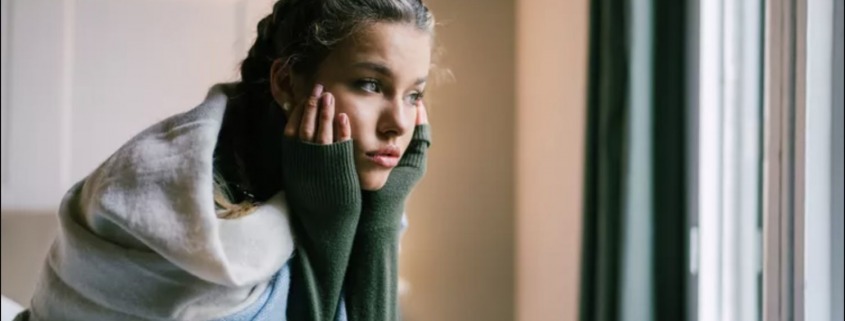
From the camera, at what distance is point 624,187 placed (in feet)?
3.83

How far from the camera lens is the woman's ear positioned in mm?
798

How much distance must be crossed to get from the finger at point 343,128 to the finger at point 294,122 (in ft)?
0.13

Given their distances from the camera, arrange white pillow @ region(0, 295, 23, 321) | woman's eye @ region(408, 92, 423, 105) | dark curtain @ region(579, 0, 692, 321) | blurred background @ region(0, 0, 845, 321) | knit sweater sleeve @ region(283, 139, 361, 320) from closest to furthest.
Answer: knit sweater sleeve @ region(283, 139, 361, 320), woman's eye @ region(408, 92, 423, 105), blurred background @ region(0, 0, 845, 321), dark curtain @ region(579, 0, 692, 321), white pillow @ region(0, 295, 23, 321)

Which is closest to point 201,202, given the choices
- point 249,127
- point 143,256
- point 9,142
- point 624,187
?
point 143,256

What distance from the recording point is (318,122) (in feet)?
2.46

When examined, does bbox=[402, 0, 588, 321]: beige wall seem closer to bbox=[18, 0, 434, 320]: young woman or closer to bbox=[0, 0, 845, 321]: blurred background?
bbox=[0, 0, 845, 321]: blurred background

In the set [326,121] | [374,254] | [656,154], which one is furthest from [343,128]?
[656,154]

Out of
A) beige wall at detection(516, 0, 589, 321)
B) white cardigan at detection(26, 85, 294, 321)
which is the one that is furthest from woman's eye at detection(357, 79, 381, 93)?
beige wall at detection(516, 0, 589, 321)

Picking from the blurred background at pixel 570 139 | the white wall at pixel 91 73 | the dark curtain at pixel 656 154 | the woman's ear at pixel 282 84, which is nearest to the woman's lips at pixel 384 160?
the woman's ear at pixel 282 84

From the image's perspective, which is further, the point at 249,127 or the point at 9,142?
the point at 9,142

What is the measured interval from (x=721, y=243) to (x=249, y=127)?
798mm

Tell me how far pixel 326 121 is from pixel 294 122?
0.04m

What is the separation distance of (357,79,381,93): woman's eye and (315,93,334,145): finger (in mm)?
40

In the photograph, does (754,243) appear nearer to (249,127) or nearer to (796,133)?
(796,133)
